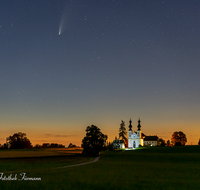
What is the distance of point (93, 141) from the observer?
6303 cm

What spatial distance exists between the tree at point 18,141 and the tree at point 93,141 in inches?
3123

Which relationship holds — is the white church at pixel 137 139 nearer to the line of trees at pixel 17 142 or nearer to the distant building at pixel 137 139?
the distant building at pixel 137 139

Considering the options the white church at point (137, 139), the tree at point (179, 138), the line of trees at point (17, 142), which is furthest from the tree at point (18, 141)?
the tree at point (179, 138)

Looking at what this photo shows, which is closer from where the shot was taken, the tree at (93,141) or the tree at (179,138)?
the tree at (93,141)

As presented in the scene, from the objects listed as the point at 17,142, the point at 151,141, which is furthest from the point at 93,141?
the point at 151,141

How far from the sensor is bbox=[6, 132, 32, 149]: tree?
12688 cm

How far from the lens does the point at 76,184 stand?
15.3 meters

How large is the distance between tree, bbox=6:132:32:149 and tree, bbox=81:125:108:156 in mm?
79312

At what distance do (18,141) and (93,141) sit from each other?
8314 cm

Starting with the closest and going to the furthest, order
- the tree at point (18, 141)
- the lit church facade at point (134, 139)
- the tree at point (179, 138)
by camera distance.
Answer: the tree at point (18, 141) < the tree at point (179, 138) < the lit church facade at point (134, 139)

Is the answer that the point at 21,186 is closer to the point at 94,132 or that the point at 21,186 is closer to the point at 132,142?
the point at 94,132

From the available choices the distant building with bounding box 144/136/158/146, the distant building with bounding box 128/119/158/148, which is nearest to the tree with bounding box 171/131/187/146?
the distant building with bounding box 128/119/158/148

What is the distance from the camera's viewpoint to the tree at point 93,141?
203 feet

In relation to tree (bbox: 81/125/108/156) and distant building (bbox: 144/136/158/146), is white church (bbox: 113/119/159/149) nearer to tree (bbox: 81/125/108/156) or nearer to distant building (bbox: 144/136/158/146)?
distant building (bbox: 144/136/158/146)
